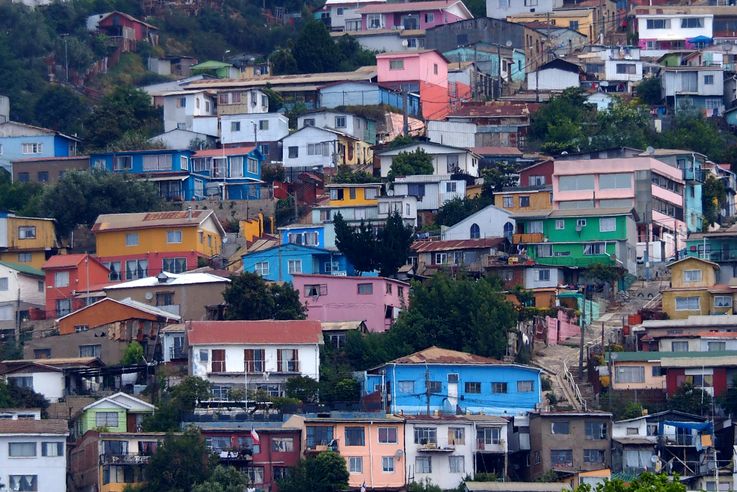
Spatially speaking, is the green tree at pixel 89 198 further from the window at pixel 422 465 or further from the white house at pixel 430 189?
the window at pixel 422 465

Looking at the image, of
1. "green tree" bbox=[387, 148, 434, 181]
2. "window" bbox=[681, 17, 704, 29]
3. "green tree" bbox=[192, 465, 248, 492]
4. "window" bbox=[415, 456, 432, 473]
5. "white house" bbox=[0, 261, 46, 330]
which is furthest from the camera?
"window" bbox=[681, 17, 704, 29]

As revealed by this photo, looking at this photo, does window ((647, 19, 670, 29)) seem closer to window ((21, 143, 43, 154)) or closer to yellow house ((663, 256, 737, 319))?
window ((21, 143, 43, 154))

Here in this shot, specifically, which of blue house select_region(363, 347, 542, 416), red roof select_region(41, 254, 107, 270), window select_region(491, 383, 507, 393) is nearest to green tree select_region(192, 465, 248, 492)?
blue house select_region(363, 347, 542, 416)

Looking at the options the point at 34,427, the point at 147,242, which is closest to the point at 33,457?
the point at 34,427

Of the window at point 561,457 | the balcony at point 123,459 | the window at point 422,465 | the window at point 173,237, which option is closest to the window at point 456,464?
the window at point 422,465

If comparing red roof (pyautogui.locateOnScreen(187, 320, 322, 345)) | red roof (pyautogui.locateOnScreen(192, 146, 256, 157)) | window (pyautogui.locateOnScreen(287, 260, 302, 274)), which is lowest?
red roof (pyautogui.locateOnScreen(187, 320, 322, 345))

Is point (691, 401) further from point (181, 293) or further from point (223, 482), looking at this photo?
point (181, 293)
